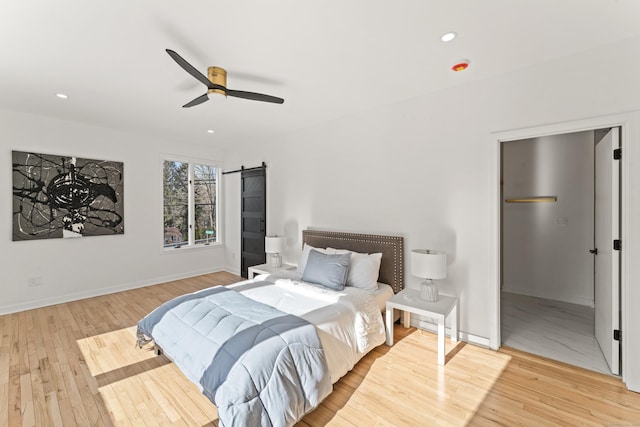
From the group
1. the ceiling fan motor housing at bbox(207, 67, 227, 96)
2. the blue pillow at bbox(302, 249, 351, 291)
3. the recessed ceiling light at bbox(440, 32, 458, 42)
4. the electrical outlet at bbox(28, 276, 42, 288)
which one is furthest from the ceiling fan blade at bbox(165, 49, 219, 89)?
the electrical outlet at bbox(28, 276, 42, 288)

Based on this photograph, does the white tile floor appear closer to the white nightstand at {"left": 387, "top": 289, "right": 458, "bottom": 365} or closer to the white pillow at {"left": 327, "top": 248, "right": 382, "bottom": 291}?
the white nightstand at {"left": 387, "top": 289, "right": 458, "bottom": 365}

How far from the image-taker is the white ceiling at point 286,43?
1.77 meters

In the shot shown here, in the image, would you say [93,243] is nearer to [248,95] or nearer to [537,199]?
[248,95]

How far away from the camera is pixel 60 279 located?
4039mm

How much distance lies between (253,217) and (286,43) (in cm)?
368

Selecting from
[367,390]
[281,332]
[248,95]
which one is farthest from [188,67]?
[367,390]

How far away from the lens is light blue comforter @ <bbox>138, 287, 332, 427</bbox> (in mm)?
1590

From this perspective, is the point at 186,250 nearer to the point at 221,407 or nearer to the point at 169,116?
the point at 169,116

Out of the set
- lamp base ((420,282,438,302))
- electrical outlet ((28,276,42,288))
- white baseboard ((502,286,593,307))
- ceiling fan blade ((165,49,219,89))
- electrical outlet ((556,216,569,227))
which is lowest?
white baseboard ((502,286,593,307))

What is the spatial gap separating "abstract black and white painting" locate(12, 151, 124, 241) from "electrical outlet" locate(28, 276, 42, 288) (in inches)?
22.7

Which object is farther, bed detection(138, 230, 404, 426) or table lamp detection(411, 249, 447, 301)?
table lamp detection(411, 249, 447, 301)

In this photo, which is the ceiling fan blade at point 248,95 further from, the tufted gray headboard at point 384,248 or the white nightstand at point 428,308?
the white nightstand at point 428,308

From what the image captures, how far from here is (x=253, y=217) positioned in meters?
5.34

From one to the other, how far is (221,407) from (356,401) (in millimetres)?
996
